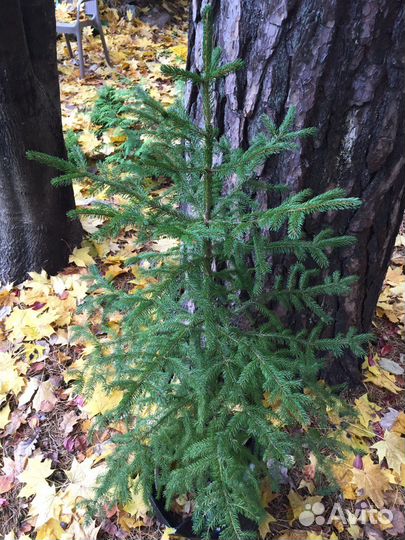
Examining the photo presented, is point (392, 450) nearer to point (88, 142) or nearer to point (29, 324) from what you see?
point (29, 324)

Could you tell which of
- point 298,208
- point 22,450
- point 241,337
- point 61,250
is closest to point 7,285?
point 61,250

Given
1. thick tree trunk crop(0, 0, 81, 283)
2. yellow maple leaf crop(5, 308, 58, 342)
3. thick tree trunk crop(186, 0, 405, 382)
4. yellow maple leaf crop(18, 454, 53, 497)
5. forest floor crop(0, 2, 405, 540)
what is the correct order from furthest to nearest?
yellow maple leaf crop(5, 308, 58, 342), thick tree trunk crop(0, 0, 81, 283), yellow maple leaf crop(18, 454, 53, 497), forest floor crop(0, 2, 405, 540), thick tree trunk crop(186, 0, 405, 382)

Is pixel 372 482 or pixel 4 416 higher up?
pixel 372 482

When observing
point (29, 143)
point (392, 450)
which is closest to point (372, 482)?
point (392, 450)

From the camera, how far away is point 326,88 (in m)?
1.51

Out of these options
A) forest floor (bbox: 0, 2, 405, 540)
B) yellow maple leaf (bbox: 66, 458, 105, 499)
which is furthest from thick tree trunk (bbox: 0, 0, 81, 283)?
yellow maple leaf (bbox: 66, 458, 105, 499)

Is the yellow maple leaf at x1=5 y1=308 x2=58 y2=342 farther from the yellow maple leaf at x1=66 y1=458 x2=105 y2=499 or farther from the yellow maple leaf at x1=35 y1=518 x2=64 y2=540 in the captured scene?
the yellow maple leaf at x1=35 y1=518 x2=64 y2=540

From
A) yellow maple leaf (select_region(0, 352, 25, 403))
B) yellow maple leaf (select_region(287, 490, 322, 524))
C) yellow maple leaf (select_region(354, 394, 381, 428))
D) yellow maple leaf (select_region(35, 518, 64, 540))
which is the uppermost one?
yellow maple leaf (select_region(354, 394, 381, 428))

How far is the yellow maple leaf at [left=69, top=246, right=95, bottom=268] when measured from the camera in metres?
3.05

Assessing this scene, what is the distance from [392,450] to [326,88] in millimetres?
1681

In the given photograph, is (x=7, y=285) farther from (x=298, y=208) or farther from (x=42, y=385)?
(x=298, y=208)

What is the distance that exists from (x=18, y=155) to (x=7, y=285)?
2.99ft

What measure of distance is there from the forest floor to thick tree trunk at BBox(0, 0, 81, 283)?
0.16 metres

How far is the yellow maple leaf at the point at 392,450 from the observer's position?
2.05 meters
